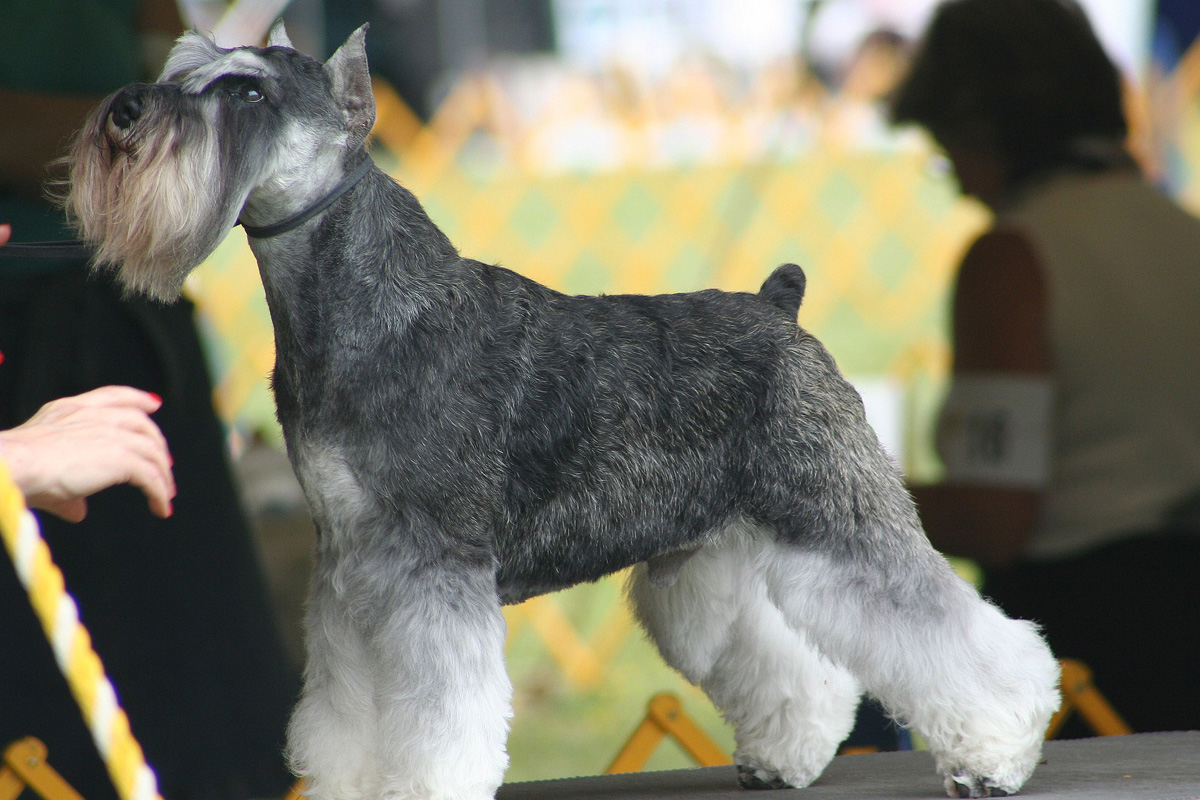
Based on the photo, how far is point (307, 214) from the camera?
5.42 feet

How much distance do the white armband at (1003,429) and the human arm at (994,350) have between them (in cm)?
2

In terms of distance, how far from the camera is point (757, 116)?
530cm

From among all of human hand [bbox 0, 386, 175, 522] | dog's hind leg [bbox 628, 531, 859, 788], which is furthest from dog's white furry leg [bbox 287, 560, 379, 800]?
dog's hind leg [bbox 628, 531, 859, 788]

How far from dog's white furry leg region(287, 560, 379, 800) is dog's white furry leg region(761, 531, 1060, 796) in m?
0.67

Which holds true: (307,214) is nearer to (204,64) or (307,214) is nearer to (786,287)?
(204,64)

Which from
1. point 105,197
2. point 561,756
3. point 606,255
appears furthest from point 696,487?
point 606,255

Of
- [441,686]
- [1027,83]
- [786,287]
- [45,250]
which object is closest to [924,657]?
[786,287]

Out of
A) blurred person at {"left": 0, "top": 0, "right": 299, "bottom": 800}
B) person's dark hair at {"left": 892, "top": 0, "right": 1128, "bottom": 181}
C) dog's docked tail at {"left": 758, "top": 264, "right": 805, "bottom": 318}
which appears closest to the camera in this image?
dog's docked tail at {"left": 758, "top": 264, "right": 805, "bottom": 318}

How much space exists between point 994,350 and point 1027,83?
0.66m

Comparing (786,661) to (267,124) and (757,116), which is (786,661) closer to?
(267,124)

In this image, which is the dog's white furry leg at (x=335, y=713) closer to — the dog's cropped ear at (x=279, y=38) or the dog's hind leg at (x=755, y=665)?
the dog's hind leg at (x=755, y=665)

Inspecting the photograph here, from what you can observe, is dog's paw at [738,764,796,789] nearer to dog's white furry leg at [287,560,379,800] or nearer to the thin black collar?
dog's white furry leg at [287,560,379,800]

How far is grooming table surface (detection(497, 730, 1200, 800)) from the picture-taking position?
1.96 meters

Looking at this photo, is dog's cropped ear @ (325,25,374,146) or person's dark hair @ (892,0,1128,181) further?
person's dark hair @ (892,0,1128,181)
